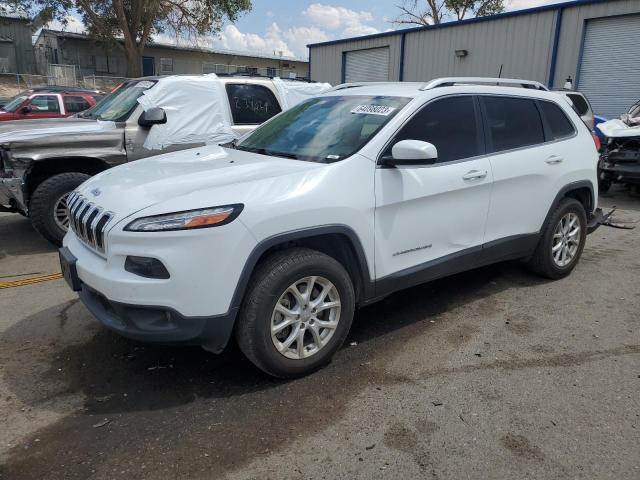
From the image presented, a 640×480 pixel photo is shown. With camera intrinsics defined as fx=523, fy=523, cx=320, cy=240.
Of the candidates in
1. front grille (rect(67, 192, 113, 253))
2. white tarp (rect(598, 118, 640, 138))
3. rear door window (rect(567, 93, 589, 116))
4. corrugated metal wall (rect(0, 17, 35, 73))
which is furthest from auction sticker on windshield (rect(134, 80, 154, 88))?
corrugated metal wall (rect(0, 17, 35, 73))

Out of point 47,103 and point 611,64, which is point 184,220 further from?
point 611,64

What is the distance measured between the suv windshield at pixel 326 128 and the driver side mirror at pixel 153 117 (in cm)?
202

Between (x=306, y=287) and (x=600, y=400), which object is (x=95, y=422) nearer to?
(x=306, y=287)

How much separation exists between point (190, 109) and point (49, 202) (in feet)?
6.67

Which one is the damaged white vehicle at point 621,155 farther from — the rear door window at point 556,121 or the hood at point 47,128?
the hood at point 47,128

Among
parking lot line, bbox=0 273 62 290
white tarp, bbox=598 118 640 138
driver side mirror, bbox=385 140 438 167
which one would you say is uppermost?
driver side mirror, bbox=385 140 438 167

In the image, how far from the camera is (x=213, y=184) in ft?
10.0

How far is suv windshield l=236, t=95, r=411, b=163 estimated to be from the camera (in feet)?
11.6

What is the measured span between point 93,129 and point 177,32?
92.0 ft

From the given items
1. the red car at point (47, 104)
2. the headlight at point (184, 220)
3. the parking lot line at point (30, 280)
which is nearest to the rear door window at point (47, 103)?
the red car at point (47, 104)

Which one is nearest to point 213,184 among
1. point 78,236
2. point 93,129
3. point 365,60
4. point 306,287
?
point 306,287

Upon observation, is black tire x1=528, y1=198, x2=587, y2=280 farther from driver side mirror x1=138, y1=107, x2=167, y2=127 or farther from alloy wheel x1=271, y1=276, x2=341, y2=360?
driver side mirror x1=138, y1=107, x2=167, y2=127

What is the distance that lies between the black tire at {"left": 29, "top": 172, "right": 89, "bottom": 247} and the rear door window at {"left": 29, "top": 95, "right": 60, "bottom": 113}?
32.0ft

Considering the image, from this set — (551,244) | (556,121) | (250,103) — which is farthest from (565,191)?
(250,103)
